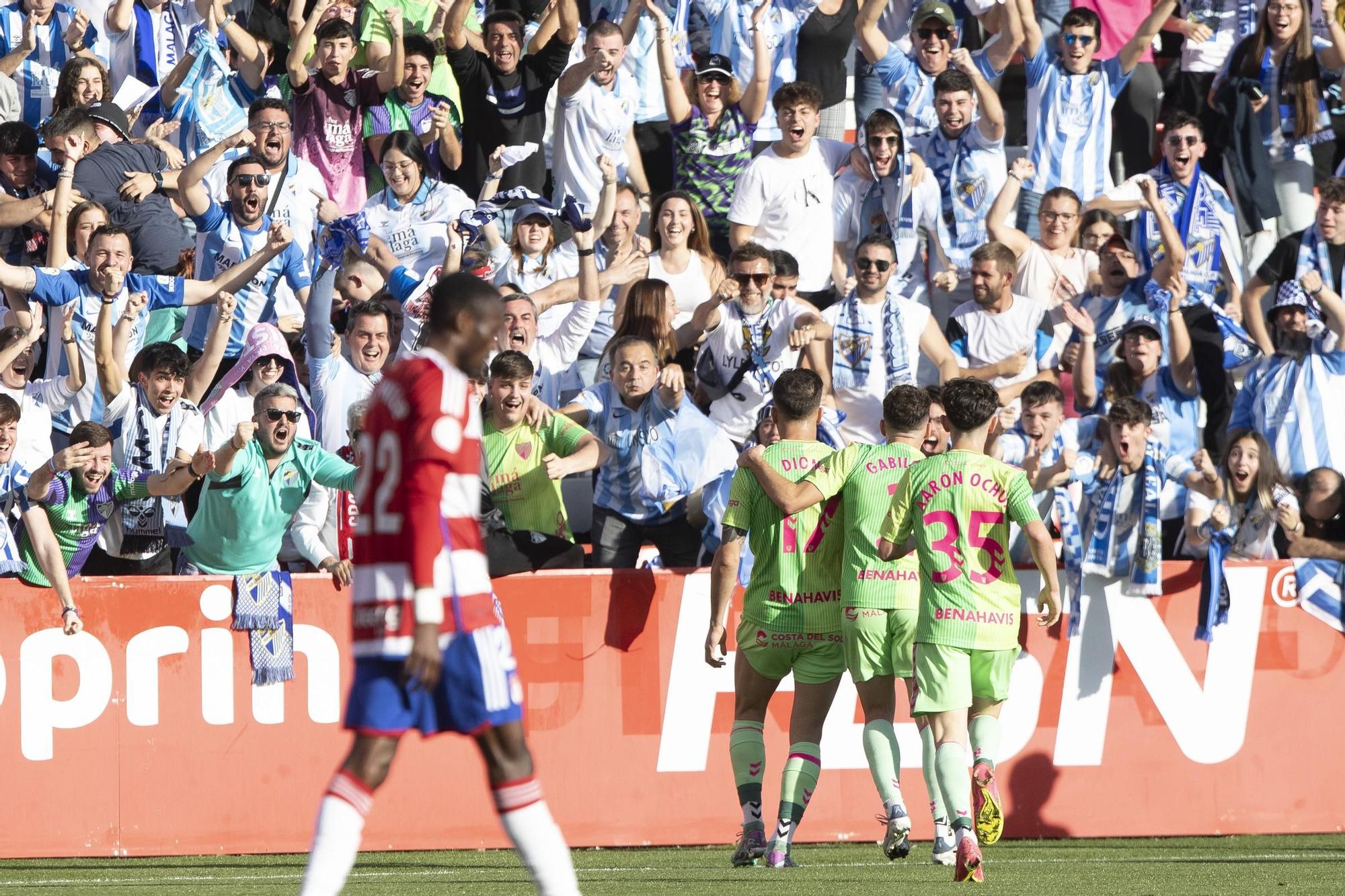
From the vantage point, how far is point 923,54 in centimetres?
1285

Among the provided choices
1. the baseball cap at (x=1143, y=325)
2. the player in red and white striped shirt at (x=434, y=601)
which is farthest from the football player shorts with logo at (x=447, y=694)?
the baseball cap at (x=1143, y=325)

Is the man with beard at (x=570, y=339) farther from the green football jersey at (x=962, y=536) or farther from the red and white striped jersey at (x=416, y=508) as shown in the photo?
the red and white striped jersey at (x=416, y=508)

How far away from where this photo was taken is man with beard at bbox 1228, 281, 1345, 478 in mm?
10836

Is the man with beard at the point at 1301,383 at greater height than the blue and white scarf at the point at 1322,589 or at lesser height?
greater

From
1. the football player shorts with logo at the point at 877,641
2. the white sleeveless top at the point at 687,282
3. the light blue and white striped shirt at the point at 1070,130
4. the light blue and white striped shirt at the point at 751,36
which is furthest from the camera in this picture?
the light blue and white striped shirt at the point at 751,36

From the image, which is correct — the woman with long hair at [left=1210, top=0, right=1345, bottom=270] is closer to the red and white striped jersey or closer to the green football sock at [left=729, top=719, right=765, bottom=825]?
the green football sock at [left=729, top=719, right=765, bottom=825]

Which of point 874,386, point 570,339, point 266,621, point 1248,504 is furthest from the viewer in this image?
point 570,339

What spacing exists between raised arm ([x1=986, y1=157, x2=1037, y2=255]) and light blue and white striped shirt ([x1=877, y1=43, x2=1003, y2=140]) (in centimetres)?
106

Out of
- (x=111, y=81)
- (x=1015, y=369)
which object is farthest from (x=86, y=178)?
(x=1015, y=369)

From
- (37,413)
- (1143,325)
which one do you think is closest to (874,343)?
(1143,325)

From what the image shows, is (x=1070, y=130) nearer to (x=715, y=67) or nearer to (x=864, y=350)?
(x=715, y=67)

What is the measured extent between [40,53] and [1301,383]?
9102 millimetres

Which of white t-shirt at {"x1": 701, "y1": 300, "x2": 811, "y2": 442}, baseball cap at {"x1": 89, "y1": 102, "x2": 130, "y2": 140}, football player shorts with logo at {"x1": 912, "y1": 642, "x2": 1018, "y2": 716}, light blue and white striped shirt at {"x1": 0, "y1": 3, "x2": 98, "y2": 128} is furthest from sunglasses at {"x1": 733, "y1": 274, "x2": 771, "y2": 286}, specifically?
light blue and white striped shirt at {"x1": 0, "y1": 3, "x2": 98, "y2": 128}

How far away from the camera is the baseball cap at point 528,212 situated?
11.6 metres
